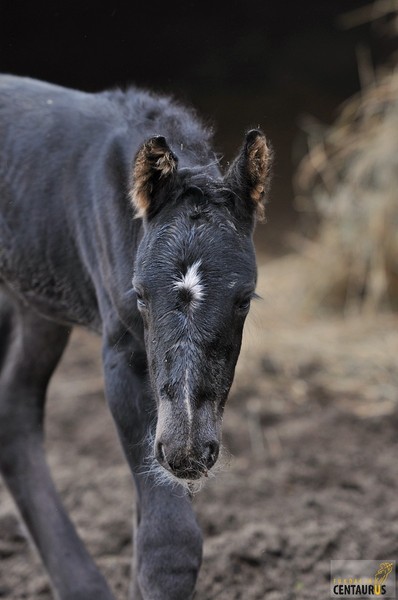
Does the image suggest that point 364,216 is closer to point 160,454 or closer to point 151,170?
point 151,170

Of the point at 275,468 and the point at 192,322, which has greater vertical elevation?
the point at 192,322

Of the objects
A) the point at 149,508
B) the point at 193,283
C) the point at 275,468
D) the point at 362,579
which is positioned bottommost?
the point at 362,579

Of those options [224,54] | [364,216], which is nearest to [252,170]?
[364,216]

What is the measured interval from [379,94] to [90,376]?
3220 mm

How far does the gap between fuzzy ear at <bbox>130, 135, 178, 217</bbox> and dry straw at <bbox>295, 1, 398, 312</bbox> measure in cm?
445

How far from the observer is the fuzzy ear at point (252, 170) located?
3204 mm

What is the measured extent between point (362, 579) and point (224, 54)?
26.2 feet

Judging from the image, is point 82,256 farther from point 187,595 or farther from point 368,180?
point 368,180

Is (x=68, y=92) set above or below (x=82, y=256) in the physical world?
above

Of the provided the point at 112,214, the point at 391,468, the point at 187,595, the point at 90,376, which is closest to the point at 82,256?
the point at 112,214

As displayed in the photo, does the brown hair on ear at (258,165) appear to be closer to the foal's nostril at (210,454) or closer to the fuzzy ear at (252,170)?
the fuzzy ear at (252,170)

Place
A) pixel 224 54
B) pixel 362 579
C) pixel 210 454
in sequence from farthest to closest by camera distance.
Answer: pixel 224 54, pixel 362 579, pixel 210 454

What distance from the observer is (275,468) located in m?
5.73

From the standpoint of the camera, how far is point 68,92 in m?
4.29
